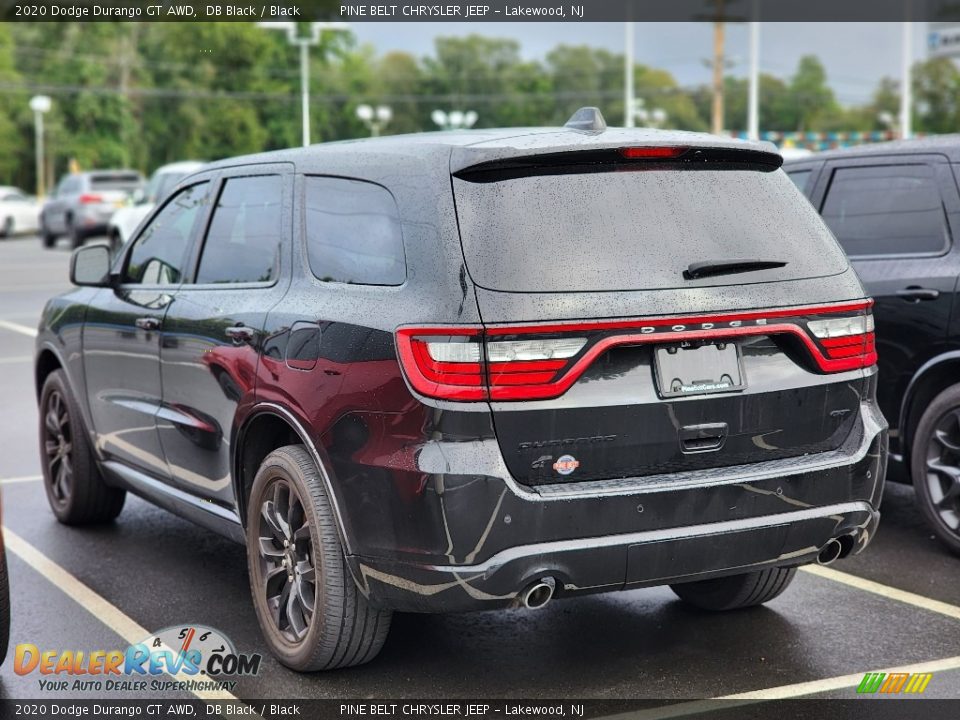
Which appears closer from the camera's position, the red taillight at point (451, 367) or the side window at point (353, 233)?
the red taillight at point (451, 367)

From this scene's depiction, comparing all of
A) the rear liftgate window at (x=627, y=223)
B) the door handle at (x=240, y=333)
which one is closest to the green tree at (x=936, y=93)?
the rear liftgate window at (x=627, y=223)

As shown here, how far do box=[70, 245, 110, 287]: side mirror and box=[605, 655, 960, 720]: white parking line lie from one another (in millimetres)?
3432

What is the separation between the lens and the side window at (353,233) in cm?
447

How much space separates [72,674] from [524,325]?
6.91 feet

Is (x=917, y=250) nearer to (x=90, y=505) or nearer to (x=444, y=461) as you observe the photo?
(x=444, y=461)

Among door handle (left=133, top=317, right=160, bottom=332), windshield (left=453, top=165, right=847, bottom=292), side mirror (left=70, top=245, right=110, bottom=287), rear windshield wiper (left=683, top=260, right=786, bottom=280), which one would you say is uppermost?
windshield (left=453, top=165, right=847, bottom=292)

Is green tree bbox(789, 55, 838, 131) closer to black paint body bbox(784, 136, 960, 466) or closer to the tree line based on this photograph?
the tree line

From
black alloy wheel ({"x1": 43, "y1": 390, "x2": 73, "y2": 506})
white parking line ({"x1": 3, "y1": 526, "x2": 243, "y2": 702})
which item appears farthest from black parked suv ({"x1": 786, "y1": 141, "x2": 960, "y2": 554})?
black alloy wheel ({"x1": 43, "y1": 390, "x2": 73, "y2": 506})

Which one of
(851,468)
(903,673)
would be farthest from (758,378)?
(903,673)

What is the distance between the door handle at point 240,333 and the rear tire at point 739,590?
1.94 metres

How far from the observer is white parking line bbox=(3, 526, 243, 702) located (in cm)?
477

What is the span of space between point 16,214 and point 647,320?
44353 millimetres

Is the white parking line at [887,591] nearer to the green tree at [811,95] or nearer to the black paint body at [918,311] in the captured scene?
the black paint body at [918,311]

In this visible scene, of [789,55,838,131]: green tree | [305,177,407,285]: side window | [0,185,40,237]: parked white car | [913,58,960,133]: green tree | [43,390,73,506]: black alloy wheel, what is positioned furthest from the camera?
[789,55,838,131]: green tree
